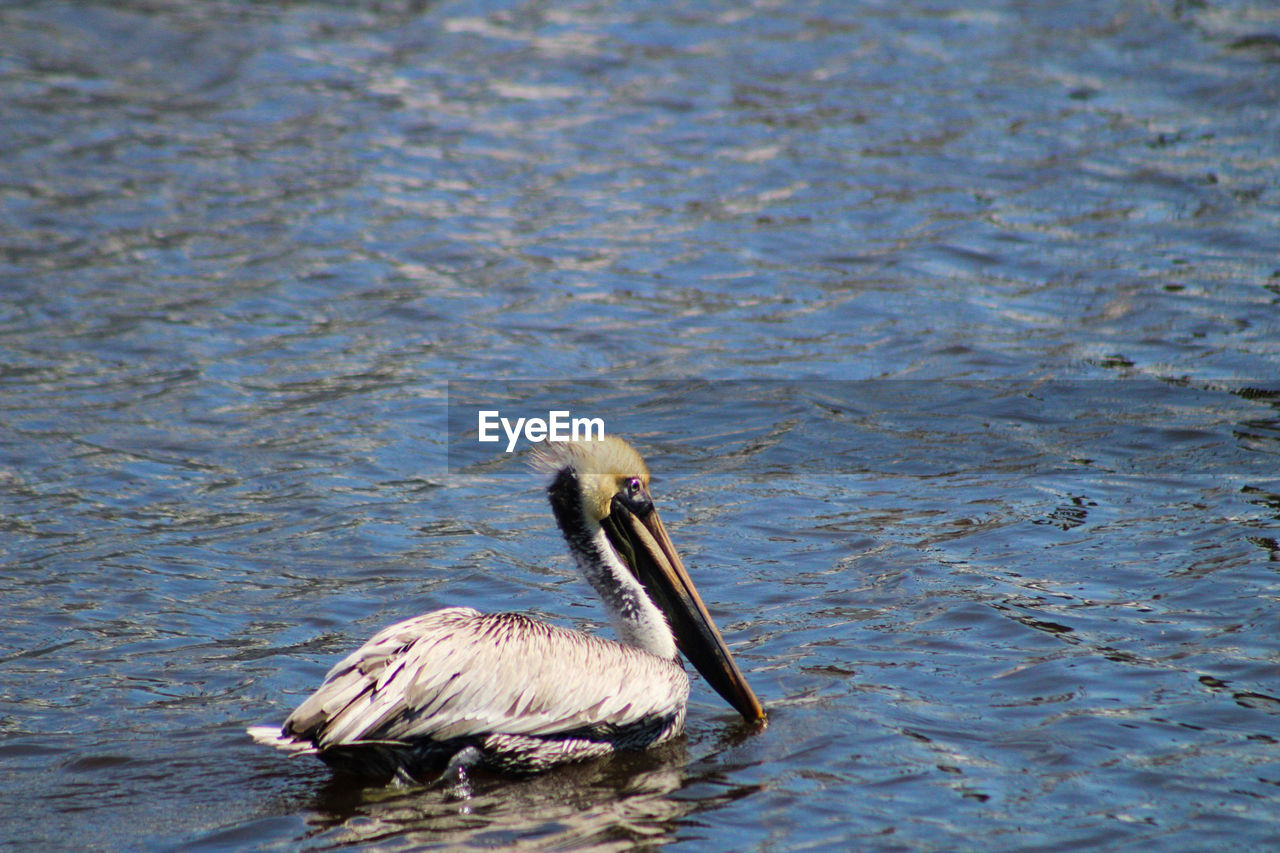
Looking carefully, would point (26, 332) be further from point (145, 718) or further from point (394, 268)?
point (145, 718)

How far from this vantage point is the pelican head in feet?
16.6

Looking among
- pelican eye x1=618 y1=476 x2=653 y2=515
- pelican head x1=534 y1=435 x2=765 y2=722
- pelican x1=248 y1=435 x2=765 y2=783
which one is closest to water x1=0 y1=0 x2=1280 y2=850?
pelican x1=248 y1=435 x2=765 y2=783

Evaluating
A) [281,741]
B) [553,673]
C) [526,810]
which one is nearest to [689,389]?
[553,673]

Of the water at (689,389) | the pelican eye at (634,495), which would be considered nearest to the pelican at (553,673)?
the pelican eye at (634,495)

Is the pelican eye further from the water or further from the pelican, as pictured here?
the water

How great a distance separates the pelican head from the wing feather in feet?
0.51

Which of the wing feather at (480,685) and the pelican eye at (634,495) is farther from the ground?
the pelican eye at (634,495)

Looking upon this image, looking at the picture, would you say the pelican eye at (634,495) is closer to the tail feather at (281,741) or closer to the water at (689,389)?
the water at (689,389)

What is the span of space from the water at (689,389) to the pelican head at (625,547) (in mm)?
361

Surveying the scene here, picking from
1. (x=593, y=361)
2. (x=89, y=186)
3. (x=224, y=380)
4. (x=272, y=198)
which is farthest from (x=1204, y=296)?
(x=89, y=186)

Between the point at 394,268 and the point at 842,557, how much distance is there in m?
4.75

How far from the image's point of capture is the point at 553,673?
15.2 ft

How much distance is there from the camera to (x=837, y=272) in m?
9.77

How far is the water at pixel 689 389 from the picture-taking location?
4.54 m
